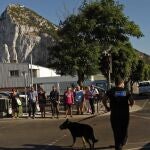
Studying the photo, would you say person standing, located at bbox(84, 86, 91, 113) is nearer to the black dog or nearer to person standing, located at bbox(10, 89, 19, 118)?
person standing, located at bbox(10, 89, 19, 118)

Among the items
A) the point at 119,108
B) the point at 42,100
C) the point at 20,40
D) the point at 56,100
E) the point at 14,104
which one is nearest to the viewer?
the point at 119,108

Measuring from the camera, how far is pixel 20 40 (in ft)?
574

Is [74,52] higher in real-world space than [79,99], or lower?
higher

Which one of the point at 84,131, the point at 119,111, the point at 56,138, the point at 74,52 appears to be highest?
the point at 74,52

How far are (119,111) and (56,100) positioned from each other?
16004 mm

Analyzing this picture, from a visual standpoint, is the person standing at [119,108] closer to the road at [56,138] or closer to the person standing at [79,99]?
the road at [56,138]

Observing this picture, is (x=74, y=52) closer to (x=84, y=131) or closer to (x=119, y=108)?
(x=84, y=131)

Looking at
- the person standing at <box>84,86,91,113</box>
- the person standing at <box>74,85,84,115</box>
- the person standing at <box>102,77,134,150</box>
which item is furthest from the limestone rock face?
the person standing at <box>102,77,134,150</box>

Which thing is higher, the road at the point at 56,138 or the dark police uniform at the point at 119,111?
the dark police uniform at the point at 119,111

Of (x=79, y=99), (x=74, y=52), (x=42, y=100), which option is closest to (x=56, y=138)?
(x=42, y=100)

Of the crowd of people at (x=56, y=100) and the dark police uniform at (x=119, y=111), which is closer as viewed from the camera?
the dark police uniform at (x=119, y=111)

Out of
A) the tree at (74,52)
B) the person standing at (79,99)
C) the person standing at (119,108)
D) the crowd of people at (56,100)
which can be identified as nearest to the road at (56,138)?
the person standing at (119,108)

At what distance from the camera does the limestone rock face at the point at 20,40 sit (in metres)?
170

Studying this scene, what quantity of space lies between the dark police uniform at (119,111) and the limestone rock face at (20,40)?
6039 inches
